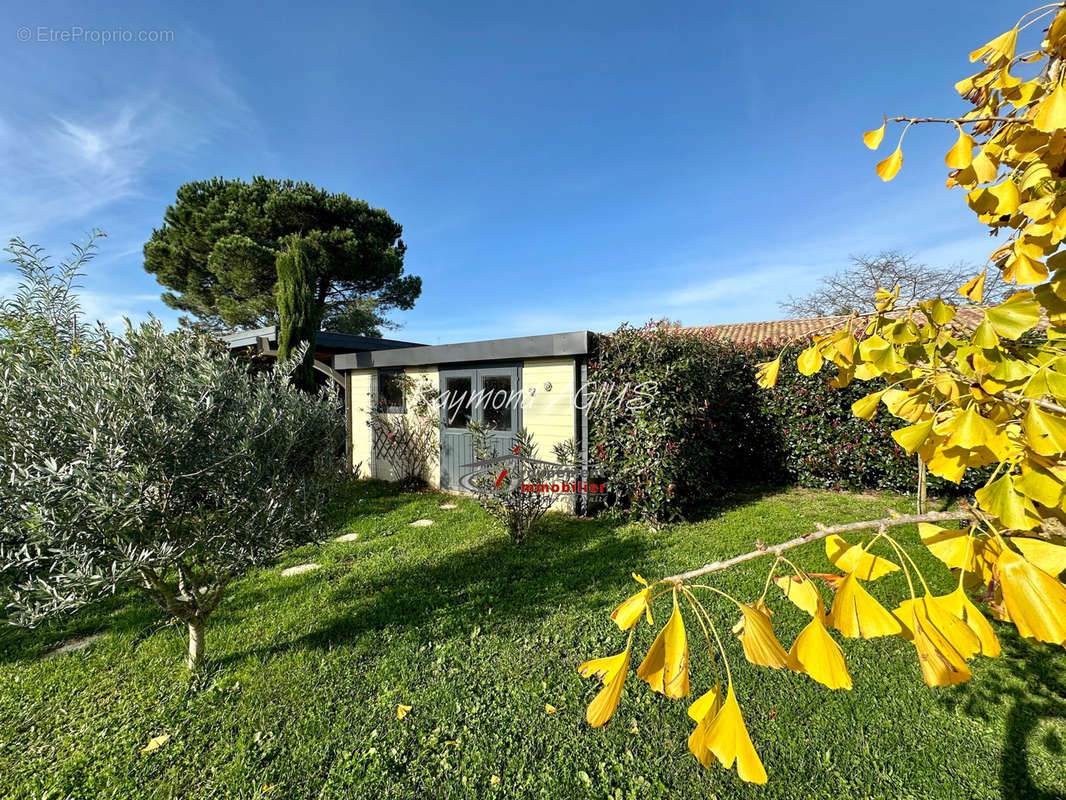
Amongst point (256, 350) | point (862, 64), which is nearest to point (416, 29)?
point (862, 64)

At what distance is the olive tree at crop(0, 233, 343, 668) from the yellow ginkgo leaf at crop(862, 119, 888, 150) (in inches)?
129

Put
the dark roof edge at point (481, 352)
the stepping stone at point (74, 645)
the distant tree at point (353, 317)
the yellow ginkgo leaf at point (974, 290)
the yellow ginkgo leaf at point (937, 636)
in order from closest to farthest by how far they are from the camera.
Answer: the yellow ginkgo leaf at point (937, 636) → the yellow ginkgo leaf at point (974, 290) → the stepping stone at point (74, 645) → the dark roof edge at point (481, 352) → the distant tree at point (353, 317)

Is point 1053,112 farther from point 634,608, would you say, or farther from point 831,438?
point 831,438

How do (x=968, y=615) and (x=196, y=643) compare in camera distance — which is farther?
(x=196, y=643)

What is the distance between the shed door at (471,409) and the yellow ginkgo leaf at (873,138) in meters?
6.63

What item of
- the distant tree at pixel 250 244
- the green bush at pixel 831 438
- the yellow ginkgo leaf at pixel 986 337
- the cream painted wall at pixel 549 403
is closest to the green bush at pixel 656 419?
the cream painted wall at pixel 549 403

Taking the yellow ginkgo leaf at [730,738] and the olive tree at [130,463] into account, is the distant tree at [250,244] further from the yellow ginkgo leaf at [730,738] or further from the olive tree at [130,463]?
the yellow ginkgo leaf at [730,738]

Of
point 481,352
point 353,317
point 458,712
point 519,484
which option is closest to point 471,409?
point 481,352

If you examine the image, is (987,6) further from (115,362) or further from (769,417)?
(769,417)

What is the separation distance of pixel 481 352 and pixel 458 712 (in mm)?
5745

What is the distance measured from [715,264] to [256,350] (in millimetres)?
12560

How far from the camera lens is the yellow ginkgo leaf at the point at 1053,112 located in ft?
2.26

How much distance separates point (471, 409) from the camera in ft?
26.6

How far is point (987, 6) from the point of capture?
105 inches
